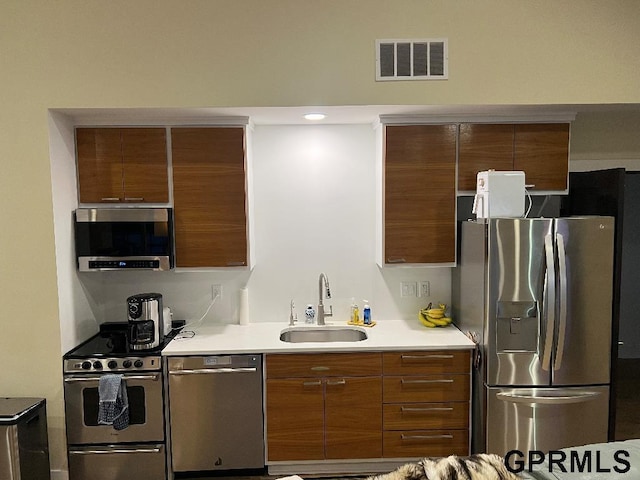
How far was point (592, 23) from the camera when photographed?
301 centimetres

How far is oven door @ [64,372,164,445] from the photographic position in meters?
3.13

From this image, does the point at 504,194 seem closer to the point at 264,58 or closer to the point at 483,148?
the point at 483,148

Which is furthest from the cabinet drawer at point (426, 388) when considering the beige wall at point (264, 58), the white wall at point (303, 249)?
the beige wall at point (264, 58)

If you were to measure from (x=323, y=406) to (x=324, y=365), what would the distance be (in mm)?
277

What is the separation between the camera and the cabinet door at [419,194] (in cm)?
341

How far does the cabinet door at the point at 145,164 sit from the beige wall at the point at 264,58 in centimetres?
35

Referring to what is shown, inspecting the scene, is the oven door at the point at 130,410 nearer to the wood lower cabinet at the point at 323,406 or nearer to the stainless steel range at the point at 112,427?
the stainless steel range at the point at 112,427

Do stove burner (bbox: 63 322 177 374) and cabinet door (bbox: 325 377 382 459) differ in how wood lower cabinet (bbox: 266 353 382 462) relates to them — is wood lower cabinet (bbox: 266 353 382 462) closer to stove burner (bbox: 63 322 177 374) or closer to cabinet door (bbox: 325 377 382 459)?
cabinet door (bbox: 325 377 382 459)

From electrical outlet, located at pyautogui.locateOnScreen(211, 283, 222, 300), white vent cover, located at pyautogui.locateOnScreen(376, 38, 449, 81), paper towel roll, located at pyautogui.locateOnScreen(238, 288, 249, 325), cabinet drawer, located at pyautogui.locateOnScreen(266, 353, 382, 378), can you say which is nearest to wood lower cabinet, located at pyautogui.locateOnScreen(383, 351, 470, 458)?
cabinet drawer, located at pyautogui.locateOnScreen(266, 353, 382, 378)

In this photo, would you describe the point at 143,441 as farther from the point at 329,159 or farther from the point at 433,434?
the point at 329,159

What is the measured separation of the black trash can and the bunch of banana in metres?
2.63

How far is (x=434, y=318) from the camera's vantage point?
12.0 feet

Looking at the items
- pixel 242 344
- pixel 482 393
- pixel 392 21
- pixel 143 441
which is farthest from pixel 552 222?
pixel 143 441

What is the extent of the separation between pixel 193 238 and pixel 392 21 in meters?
1.93
